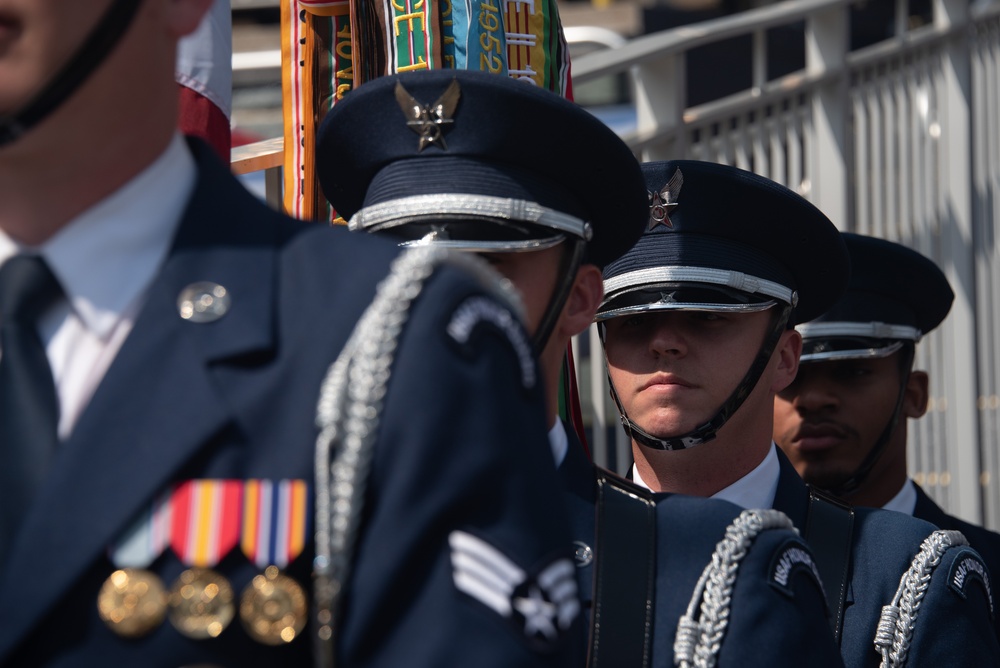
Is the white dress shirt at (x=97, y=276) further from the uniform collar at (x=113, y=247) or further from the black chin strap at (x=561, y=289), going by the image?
the black chin strap at (x=561, y=289)

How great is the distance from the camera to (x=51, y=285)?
4.49 feet

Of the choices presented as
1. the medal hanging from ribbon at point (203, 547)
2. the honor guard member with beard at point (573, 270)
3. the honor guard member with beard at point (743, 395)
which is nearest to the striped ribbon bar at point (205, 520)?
the medal hanging from ribbon at point (203, 547)

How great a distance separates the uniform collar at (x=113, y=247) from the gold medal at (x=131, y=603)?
0.73 feet

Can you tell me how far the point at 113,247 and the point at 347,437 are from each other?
11.2 inches

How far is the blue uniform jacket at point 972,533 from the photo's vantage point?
396 centimetres

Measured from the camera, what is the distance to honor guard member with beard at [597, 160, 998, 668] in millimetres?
3049

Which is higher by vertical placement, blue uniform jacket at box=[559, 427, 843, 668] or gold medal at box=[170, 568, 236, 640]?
gold medal at box=[170, 568, 236, 640]

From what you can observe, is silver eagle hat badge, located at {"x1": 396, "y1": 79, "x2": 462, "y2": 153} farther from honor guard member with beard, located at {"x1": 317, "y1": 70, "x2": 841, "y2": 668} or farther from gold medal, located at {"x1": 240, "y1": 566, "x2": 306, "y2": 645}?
gold medal, located at {"x1": 240, "y1": 566, "x2": 306, "y2": 645}

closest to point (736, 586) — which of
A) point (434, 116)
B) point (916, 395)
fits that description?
point (434, 116)

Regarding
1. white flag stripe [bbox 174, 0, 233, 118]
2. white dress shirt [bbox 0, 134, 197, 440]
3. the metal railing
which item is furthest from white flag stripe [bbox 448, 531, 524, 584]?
the metal railing

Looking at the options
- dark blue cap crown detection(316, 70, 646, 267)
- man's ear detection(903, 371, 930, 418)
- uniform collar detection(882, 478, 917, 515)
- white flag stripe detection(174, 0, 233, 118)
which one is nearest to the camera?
dark blue cap crown detection(316, 70, 646, 267)

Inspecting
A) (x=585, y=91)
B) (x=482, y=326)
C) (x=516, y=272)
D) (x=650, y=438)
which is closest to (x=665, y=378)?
(x=650, y=438)

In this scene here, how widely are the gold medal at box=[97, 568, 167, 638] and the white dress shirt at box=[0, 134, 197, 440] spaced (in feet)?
0.46

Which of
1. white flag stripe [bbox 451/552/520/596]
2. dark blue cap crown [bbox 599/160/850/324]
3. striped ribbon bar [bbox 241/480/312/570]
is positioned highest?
striped ribbon bar [bbox 241/480/312/570]
